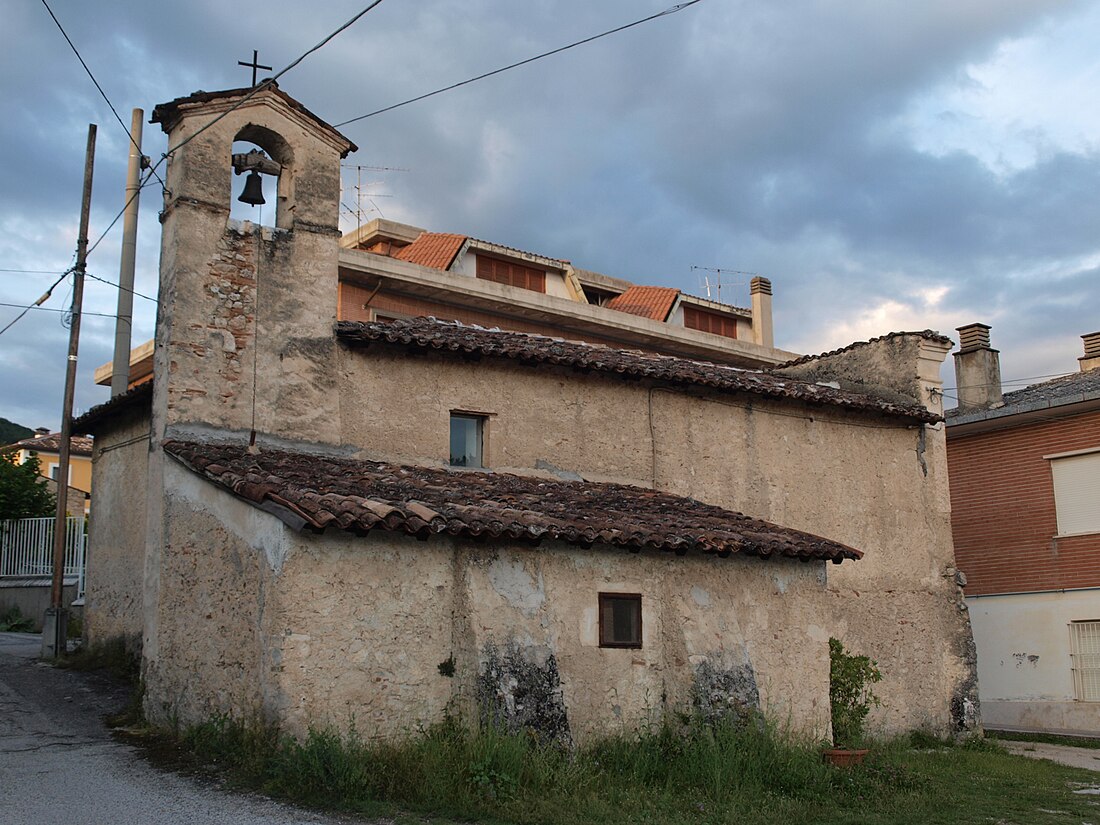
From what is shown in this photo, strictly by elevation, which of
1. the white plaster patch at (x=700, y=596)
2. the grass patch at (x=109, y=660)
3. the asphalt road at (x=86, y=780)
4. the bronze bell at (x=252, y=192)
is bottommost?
the asphalt road at (x=86, y=780)

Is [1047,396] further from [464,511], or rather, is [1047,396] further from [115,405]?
[115,405]

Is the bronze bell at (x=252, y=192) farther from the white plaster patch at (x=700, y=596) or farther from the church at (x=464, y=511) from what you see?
the white plaster patch at (x=700, y=596)

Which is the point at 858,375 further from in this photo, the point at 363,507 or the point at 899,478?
the point at 363,507

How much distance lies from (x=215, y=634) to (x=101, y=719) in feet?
8.13

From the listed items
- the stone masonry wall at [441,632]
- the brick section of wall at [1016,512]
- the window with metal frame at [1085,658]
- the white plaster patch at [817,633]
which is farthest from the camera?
the brick section of wall at [1016,512]

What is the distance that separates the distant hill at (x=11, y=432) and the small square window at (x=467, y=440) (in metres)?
38.5

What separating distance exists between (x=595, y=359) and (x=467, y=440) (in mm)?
2116

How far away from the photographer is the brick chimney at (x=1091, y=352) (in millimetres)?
24609

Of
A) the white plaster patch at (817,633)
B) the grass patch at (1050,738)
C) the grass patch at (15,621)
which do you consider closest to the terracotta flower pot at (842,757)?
the white plaster patch at (817,633)

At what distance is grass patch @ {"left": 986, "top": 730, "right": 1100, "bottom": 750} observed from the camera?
56.5 feet

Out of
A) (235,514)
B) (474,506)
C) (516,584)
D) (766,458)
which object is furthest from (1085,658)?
(235,514)

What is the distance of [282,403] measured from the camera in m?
12.3

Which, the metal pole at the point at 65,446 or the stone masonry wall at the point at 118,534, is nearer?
the stone masonry wall at the point at 118,534

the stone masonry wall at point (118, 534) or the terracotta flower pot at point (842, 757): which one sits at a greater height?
the stone masonry wall at point (118, 534)
